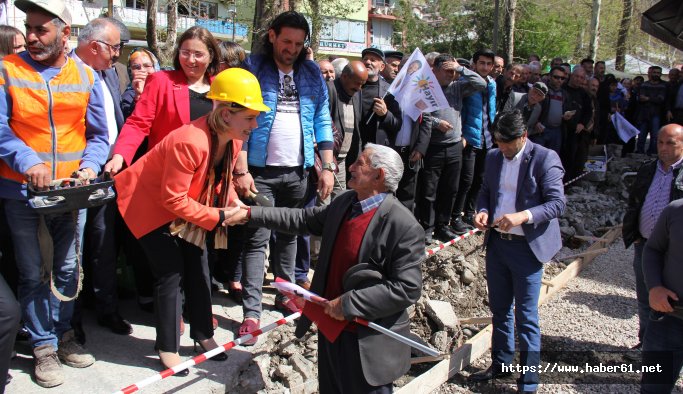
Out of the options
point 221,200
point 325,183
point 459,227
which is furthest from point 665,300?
point 459,227

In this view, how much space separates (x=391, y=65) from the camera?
7363 mm

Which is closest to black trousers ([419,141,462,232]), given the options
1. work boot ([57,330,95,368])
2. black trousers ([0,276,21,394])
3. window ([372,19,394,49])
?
work boot ([57,330,95,368])

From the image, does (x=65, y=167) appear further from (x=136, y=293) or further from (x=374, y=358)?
(x=374, y=358)

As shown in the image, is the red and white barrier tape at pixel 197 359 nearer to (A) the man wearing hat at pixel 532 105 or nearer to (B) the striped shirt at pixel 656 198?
(B) the striped shirt at pixel 656 198

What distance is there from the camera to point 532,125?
9164mm

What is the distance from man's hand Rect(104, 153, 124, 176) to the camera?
3.62m

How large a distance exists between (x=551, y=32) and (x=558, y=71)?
100ft

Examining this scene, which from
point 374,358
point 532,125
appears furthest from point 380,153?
point 532,125

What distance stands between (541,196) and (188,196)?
2.51 meters

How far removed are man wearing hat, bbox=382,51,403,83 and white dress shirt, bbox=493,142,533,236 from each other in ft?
10.5

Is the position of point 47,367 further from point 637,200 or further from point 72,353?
point 637,200

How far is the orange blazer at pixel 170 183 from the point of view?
3.15 m

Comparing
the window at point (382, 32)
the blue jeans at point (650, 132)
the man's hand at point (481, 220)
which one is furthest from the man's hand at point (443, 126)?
the window at point (382, 32)

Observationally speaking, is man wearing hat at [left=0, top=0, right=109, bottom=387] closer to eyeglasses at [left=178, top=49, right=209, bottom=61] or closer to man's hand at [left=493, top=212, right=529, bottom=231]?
eyeglasses at [left=178, top=49, right=209, bottom=61]
